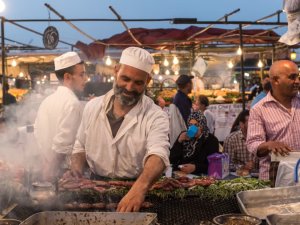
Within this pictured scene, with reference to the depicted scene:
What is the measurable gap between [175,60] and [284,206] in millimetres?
12132

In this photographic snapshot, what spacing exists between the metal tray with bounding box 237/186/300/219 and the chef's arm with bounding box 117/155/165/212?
2.17 feet

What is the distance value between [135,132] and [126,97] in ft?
1.10

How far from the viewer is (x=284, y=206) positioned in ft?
9.85

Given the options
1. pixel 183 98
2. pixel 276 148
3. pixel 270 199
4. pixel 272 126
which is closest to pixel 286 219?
pixel 270 199

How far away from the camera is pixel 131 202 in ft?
9.20

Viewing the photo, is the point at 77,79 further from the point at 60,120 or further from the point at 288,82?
the point at 288,82

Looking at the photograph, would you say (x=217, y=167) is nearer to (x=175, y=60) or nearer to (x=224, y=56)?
(x=175, y=60)

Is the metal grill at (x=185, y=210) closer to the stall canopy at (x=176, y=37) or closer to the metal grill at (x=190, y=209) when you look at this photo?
the metal grill at (x=190, y=209)

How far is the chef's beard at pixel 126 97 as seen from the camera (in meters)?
3.47

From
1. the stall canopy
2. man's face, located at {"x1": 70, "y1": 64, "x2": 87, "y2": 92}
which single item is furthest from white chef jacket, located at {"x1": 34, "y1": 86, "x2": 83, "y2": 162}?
the stall canopy

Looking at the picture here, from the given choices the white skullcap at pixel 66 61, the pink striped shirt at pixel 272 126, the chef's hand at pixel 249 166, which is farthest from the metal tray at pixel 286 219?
the chef's hand at pixel 249 166

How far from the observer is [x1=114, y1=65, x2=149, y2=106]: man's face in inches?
135

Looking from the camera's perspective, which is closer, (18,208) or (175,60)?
(18,208)

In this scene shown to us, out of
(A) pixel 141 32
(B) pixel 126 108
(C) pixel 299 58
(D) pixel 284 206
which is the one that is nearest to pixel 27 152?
(B) pixel 126 108
